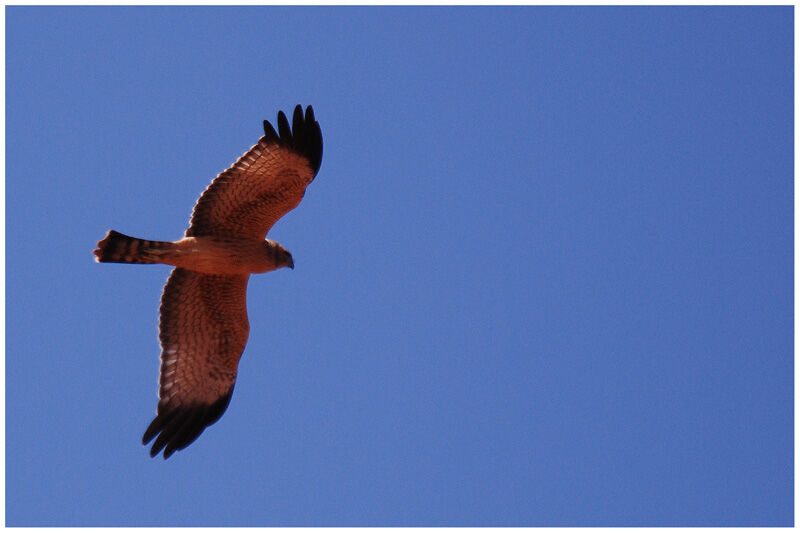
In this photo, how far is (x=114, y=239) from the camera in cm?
862

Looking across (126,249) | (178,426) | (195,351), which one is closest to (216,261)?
(126,249)

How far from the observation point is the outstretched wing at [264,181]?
9023mm

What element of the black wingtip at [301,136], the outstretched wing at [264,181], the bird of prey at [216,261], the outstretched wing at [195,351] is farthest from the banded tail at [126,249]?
the black wingtip at [301,136]

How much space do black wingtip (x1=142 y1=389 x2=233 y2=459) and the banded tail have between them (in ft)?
5.58

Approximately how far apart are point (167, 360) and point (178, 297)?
28.3 inches

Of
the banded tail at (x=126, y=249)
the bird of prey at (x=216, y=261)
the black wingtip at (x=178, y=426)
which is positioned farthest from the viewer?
the black wingtip at (x=178, y=426)

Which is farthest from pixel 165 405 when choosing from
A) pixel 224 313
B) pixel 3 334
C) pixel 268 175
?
pixel 268 175

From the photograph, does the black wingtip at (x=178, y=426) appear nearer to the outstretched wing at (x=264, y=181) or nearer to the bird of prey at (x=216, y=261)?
the bird of prey at (x=216, y=261)

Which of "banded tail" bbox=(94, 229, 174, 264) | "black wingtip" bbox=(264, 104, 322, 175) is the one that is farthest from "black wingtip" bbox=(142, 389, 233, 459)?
"black wingtip" bbox=(264, 104, 322, 175)

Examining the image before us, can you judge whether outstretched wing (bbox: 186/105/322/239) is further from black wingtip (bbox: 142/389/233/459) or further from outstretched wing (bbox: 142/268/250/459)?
black wingtip (bbox: 142/389/233/459)

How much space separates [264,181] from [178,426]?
2615mm

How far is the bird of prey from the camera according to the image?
8.98 m

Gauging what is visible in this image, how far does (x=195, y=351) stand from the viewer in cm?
977

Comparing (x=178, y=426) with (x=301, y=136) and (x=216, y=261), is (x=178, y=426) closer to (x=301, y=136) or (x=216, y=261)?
(x=216, y=261)
